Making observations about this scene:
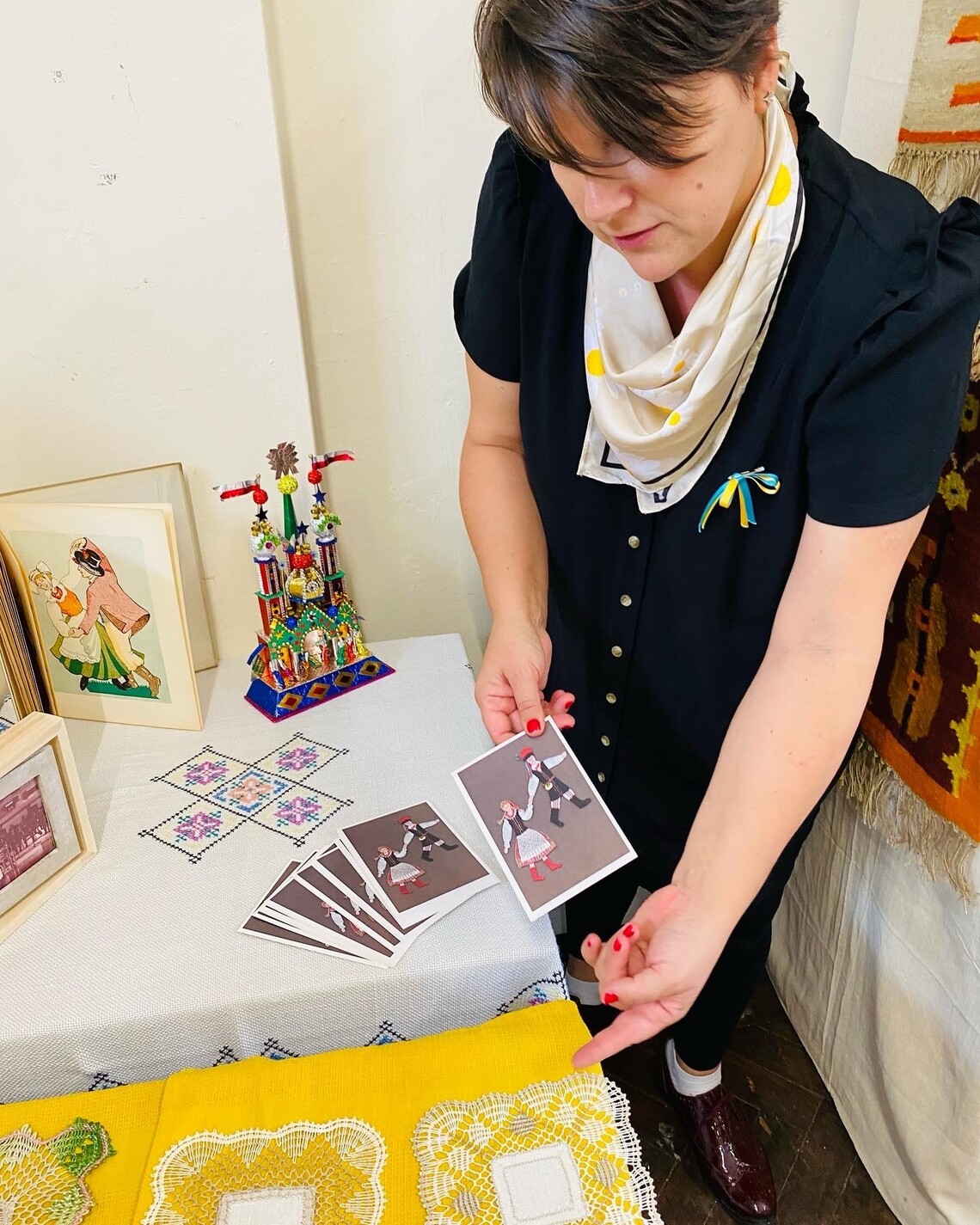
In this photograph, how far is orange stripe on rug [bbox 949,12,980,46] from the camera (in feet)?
3.50

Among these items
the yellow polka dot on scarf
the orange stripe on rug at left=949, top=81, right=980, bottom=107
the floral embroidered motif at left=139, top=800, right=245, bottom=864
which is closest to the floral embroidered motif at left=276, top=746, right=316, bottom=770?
the floral embroidered motif at left=139, top=800, right=245, bottom=864

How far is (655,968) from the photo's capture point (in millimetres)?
790

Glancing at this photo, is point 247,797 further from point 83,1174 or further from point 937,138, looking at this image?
point 937,138

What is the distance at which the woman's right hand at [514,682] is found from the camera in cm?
104

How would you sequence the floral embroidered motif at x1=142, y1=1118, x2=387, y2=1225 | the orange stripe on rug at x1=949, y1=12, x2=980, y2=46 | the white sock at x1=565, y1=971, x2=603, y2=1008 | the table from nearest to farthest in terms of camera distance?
the floral embroidered motif at x1=142, y1=1118, x2=387, y2=1225, the table, the orange stripe on rug at x1=949, y1=12, x2=980, y2=46, the white sock at x1=565, y1=971, x2=603, y2=1008

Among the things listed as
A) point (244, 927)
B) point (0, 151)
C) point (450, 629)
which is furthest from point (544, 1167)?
point (0, 151)

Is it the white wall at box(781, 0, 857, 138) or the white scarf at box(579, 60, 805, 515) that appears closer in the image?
the white scarf at box(579, 60, 805, 515)

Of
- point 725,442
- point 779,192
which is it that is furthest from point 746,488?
point 779,192

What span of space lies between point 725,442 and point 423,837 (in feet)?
1.78

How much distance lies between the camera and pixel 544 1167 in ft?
2.49

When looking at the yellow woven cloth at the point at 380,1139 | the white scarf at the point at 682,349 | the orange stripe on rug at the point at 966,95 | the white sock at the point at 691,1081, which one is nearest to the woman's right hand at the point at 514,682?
the white scarf at the point at 682,349

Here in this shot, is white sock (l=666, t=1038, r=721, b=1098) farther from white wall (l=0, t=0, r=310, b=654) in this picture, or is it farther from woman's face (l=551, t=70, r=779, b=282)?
woman's face (l=551, t=70, r=779, b=282)

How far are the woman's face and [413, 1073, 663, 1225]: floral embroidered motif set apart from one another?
0.72 metres

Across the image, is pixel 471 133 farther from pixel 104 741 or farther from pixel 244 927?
pixel 244 927
